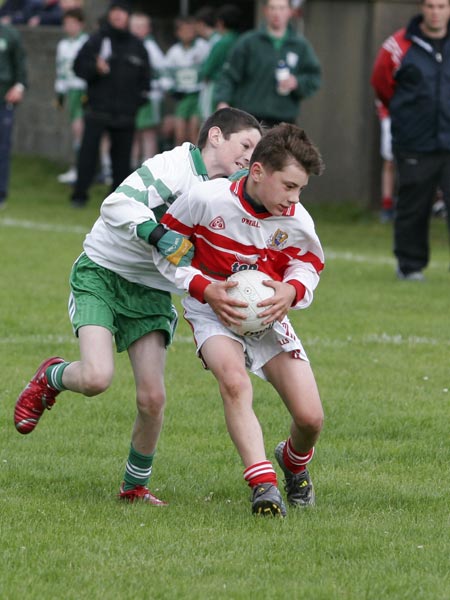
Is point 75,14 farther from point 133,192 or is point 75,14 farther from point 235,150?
point 133,192

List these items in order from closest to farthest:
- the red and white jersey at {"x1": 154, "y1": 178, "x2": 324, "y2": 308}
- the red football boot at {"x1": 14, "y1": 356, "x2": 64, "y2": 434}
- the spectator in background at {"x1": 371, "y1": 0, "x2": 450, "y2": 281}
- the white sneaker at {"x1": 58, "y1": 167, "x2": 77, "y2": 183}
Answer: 1. the red and white jersey at {"x1": 154, "y1": 178, "x2": 324, "y2": 308}
2. the red football boot at {"x1": 14, "y1": 356, "x2": 64, "y2": 434}
3. the spectator in background at {"x1": 371, "y1": 0, "x2": 450, "y2": 281}
4. the white sneaker at {"x1": 58, "y1": 167, "x2": 77, "y2": 183}

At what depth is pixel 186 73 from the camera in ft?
67.5

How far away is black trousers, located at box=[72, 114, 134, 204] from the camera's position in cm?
1812

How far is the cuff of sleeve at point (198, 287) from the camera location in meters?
5.57

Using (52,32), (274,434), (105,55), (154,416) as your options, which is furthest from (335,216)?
(154,416)

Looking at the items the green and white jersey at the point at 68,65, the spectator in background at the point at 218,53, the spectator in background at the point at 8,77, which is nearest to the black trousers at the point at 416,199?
the spectator in background at the point at 218,53

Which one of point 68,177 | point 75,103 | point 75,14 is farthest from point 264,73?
point 68,177

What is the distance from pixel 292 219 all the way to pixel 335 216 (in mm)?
12833

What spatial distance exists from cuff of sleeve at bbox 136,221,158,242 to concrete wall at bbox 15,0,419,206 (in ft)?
41.9

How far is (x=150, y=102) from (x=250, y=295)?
1596 cm

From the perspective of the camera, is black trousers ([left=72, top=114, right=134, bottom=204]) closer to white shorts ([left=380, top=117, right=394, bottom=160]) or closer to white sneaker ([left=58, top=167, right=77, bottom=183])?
white sneaker ([left=58, top=167, right=77, bottom=183])

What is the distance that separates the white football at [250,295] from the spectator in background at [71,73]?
50.0 ft

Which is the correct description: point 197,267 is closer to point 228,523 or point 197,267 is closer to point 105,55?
point 228,523

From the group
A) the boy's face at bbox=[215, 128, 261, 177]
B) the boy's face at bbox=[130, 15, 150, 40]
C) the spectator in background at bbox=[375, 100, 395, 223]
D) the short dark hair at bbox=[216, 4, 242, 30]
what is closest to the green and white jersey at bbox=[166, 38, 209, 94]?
the short dark hair at bbox=[216, 4, 242, 30]
